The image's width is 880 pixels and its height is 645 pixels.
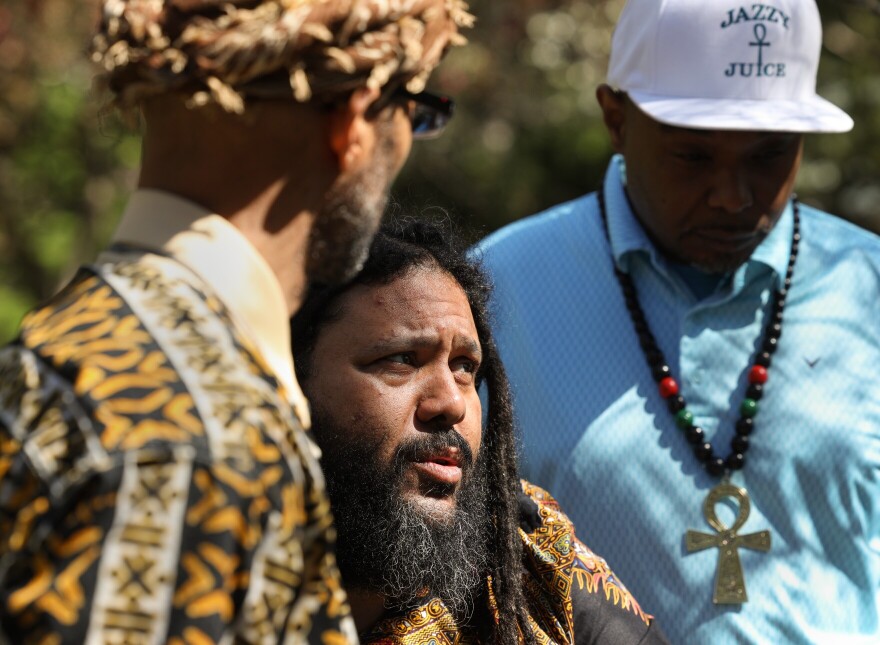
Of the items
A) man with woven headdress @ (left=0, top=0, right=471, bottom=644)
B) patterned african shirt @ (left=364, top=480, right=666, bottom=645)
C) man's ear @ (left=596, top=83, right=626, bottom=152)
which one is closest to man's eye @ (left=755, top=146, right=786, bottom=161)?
man's ear @ (left=596, top=83, right=626, bottom=152)

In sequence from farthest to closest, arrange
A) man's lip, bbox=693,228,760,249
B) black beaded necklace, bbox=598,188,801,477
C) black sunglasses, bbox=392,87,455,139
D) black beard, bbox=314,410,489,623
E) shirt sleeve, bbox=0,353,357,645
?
man's lip, bbox=693,228,760,249 → black beaded necklace, bbox=598,188,801,477 → black beard, bbox=314,410,489,623 → black sunglasses, bbox=392,87,455,139 → shirt sleeve, bbox=0,353,357,645

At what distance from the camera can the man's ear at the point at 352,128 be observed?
1.80 meters

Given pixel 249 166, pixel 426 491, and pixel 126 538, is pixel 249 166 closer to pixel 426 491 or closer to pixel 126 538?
pixel 126 538

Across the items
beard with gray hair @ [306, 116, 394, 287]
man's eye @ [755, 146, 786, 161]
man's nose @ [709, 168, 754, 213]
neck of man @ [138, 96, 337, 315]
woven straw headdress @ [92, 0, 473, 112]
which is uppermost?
woven straw headdress @ [92, 0, 473, 112]

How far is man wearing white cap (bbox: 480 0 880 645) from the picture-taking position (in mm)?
3557

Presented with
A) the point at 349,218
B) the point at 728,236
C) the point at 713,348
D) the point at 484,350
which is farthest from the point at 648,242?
the point at 349,218

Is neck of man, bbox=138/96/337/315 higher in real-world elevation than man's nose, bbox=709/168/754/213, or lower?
higher

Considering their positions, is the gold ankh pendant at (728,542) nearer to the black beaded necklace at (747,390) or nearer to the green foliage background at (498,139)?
the black beaded necklace at (747,390)

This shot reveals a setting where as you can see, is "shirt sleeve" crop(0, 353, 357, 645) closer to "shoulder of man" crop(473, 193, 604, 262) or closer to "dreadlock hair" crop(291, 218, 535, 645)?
"dreadlock hair" crop(291, 218, 535, 645)

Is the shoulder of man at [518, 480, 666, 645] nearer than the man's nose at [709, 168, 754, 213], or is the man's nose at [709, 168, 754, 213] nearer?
the shoulder of man at [518, 480, 666, 645]

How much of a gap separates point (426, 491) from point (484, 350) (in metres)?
0.53

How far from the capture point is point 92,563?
1476 millimetres

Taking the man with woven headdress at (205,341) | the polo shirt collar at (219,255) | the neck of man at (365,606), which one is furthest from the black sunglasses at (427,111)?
the neck of man at (365,606)

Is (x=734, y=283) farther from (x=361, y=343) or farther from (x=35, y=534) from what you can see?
(x=35, y=534)
